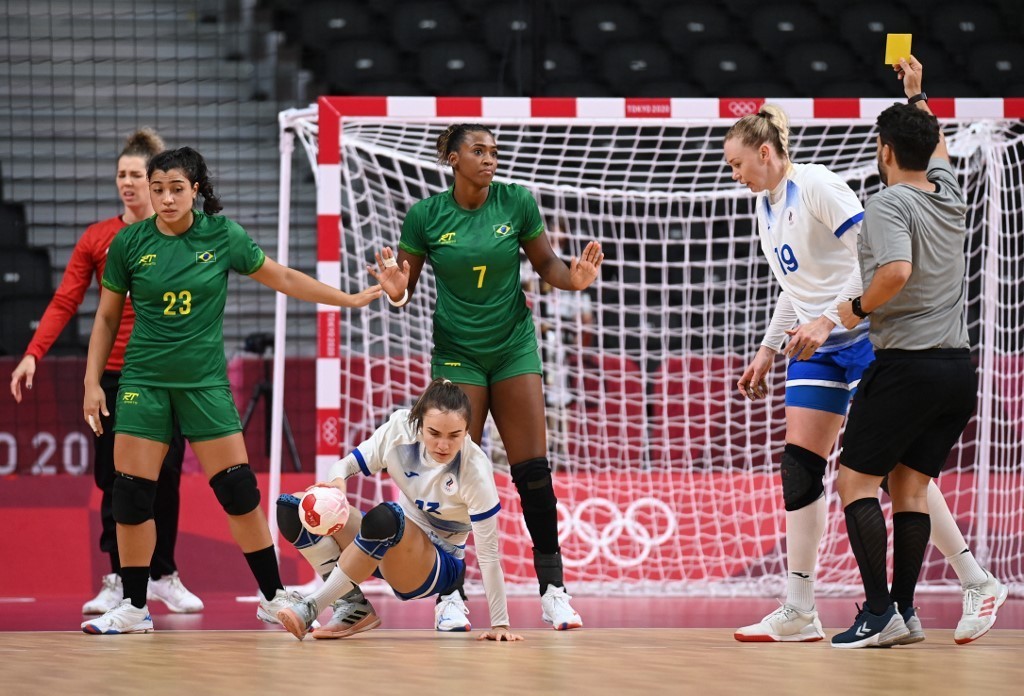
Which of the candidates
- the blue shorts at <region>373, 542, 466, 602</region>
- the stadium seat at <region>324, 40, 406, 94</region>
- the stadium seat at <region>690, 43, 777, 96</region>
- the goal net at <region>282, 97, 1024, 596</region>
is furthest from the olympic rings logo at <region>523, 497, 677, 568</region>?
the stadium seat at <region>324, 40, 406, 94</region>

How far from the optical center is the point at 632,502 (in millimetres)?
6457

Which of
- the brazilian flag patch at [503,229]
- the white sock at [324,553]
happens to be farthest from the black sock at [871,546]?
the white sock at [324,553]

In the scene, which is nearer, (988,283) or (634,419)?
(988,283)

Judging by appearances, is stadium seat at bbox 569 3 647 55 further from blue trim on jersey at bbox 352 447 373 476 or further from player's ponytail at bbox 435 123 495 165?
blue trim on jersey at bbox 352 447 373 476

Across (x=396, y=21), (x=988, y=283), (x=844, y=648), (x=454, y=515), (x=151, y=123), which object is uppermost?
(x=396, y=21)

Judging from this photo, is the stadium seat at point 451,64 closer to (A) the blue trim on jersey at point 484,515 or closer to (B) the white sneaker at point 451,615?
(B) the white sneaker at point 451,615

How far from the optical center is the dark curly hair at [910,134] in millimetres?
3786

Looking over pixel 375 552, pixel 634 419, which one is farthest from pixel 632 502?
pixel 375 552

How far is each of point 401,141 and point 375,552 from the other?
9.16 ft

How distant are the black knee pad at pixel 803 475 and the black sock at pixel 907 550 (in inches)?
12.7

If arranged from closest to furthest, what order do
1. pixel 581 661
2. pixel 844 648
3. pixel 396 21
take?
pixel 581 661
pixel 844 648
pixel 396 21

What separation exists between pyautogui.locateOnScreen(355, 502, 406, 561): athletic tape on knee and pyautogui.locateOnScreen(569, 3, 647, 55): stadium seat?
6874 mm

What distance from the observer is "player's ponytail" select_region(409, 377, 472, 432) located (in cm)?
401

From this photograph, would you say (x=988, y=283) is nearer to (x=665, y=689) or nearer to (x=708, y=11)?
(x=665, y=689)
